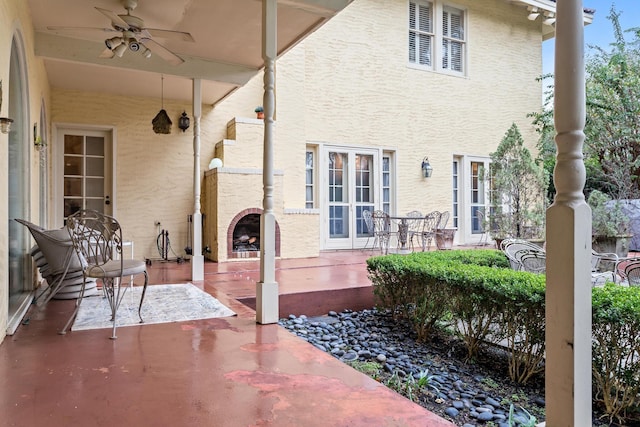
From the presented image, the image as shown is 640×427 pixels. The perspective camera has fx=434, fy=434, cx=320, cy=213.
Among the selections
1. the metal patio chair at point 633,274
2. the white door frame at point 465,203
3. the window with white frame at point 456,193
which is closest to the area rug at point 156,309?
the metal patio chair at point 633,274

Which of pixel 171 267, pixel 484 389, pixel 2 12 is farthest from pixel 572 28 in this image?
pixel 171 267

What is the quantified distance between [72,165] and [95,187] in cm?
48

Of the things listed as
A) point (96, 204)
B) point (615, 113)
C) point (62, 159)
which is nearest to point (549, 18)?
point (615, 113)

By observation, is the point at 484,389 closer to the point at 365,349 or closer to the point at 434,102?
the point at 365,349

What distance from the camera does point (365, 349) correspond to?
3.68 meters

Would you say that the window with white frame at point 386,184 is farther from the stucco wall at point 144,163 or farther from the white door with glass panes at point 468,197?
the stucco wall at point 144,163

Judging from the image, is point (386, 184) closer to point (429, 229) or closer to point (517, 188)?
point (429, 229)

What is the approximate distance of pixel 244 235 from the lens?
290 inches

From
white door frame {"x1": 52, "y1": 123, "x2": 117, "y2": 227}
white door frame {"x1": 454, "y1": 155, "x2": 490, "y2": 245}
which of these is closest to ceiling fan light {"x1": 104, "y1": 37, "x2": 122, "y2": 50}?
white door frame {"x1": 52, "y1": 123, "x2": 117, "y2": 227}

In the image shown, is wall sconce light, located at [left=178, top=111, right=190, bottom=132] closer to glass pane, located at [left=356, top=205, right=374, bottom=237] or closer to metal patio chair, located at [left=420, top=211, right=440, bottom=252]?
glass pane, located at [left=356, top=205, right=374, bottom=237]

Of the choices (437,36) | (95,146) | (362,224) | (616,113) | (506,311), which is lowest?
(506,311)

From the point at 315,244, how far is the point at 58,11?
504cm

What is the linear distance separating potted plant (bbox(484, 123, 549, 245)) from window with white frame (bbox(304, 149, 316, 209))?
3.40m

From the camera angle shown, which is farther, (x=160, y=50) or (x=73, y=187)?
(x=73, y=187)
